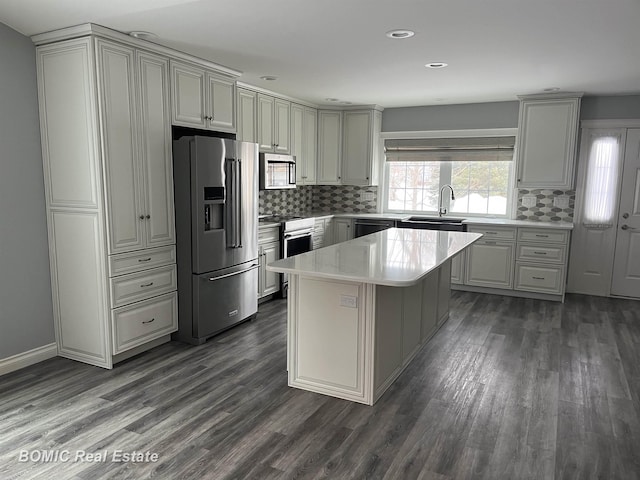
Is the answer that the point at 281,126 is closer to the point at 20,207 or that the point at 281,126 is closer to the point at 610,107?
the point at 20,207

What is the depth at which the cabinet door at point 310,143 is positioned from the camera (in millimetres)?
6207

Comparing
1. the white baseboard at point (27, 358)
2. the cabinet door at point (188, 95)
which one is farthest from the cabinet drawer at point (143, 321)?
the cabinet door at point (188, 95)

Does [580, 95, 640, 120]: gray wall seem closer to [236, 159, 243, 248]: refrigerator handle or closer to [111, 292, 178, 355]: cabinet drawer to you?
[236, 159, 243, 248]: refrigerator handle

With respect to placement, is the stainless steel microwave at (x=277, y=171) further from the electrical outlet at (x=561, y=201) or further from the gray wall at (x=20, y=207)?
the electrical outlet at (x=561, y=201)

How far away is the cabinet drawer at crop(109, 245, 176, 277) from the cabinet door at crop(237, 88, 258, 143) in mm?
1662

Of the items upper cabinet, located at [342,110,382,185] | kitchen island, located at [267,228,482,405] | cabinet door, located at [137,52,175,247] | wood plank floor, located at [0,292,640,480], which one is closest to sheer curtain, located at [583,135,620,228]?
wood plank floor, located at [0,292,640,480]

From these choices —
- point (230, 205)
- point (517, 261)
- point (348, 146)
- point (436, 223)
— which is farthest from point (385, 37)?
point (517, 261)

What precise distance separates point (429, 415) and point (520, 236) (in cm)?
341

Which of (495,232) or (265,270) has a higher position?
(495,232)

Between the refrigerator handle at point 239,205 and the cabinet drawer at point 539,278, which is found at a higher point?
the refrigerator handle at point 239,205

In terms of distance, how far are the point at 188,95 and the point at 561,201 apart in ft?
14.9

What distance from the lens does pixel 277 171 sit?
17.7 feet

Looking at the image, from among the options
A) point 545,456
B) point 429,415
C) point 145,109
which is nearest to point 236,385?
point 429,415

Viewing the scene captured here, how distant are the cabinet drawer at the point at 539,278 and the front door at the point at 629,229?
0.85m
